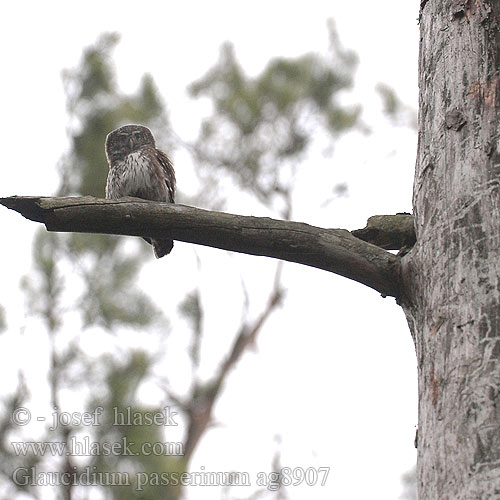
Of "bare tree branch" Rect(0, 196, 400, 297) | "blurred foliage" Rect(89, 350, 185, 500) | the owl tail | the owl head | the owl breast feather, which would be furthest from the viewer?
"blurred foliage" Rect(89, 350, 185, 500)

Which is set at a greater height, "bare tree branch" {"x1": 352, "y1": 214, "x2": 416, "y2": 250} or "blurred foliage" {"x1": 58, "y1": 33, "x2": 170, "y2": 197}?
"blurred foliage" {"x1": 58, "y1": 33, "x2": 170, "y2": 197}

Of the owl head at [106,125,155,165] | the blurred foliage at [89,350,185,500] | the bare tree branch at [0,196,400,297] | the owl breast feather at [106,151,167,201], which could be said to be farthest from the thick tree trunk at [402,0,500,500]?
the blurred foliage at [89,350,185,500]

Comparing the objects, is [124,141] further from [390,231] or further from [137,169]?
[390,231]

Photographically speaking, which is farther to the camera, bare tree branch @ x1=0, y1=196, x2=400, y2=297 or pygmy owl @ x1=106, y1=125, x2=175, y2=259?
pygmy owl @ x1=106, y1=125, x2=175, y2=259

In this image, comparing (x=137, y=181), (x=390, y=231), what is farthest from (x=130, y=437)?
(x=390, y=231)

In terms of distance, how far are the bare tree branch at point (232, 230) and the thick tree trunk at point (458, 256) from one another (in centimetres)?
11

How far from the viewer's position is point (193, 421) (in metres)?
8.30

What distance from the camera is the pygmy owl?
4.86 metres

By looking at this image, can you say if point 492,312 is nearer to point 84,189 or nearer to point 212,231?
point 212,231

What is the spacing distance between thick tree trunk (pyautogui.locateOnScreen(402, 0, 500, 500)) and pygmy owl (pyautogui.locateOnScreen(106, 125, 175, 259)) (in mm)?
2622

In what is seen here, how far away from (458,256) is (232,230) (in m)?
0.63

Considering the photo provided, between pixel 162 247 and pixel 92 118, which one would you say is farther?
pixel 92 118

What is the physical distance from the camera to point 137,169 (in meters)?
4.88

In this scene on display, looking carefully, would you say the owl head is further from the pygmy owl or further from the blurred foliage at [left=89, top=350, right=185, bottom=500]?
the blurred foliage at [left=89, top=350, right=185, bottom=500]
